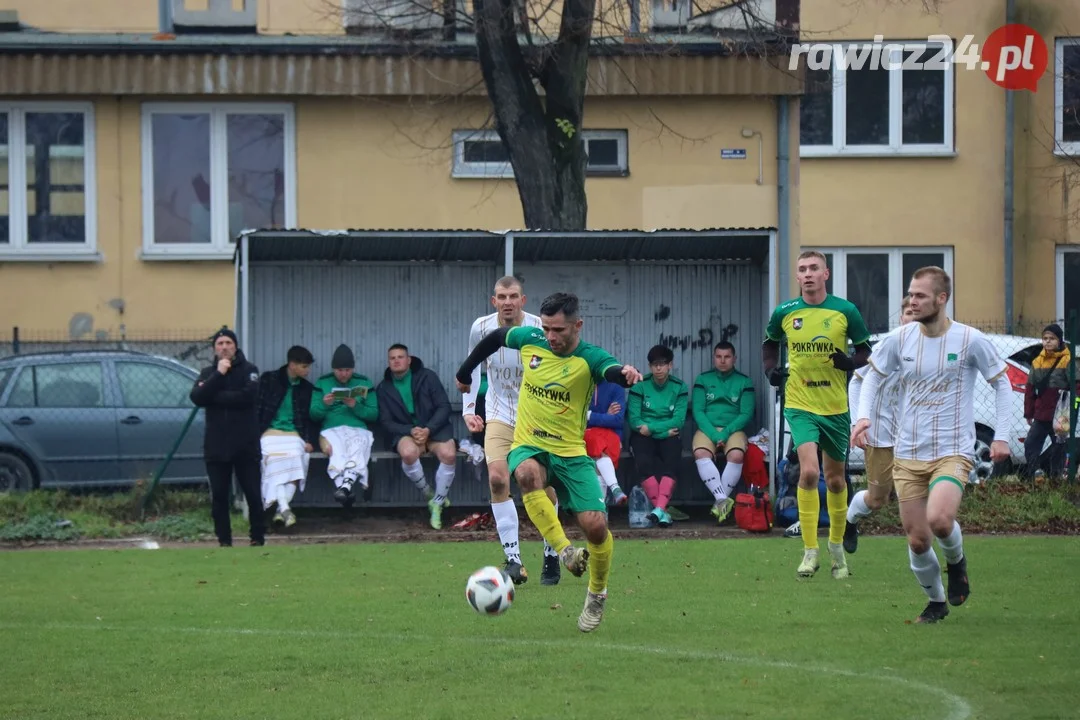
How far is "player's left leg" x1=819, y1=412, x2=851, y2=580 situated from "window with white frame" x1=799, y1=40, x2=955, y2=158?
55.8 ft

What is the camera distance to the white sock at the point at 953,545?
30.8ft

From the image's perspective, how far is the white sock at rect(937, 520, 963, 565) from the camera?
9375 mm

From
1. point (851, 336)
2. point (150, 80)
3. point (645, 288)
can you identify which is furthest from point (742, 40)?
point (851, 336)

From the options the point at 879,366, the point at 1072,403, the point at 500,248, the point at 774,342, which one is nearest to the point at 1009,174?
the point at 1072,403

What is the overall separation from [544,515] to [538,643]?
1.08m

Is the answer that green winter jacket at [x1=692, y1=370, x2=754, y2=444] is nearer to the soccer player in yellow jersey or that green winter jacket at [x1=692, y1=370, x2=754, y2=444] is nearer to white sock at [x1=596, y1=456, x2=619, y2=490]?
white sock at [x1=596, y1=456, x2=619, y2=490]

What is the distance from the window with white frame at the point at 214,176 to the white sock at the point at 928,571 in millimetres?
16186

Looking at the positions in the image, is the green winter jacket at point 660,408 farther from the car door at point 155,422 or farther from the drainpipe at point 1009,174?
the drainpipe at point 1009,174

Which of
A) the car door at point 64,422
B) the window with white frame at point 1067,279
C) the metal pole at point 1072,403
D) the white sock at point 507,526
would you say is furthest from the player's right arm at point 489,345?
the window with white frame at point 1067,279

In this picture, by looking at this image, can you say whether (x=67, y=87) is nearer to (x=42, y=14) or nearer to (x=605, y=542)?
(x=42, y=14)

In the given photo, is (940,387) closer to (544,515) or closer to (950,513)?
(950,513)

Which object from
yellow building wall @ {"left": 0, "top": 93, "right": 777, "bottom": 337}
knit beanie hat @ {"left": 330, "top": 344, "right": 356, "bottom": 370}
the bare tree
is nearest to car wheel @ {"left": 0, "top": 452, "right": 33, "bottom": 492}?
knit beanie hat @ {"left": 330, "top": 344, "right": 356, "bottom": 370}

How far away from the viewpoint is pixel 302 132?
24094mm

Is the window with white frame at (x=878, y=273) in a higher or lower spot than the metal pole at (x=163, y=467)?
higher
